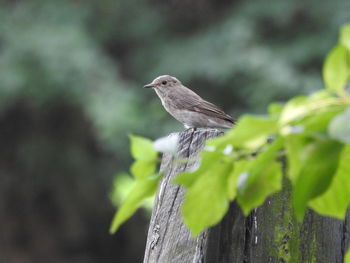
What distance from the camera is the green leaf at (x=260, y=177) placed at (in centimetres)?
93

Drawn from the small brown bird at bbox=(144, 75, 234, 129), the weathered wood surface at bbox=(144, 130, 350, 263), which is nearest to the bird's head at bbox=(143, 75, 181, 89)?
the small brown bird at bbox=(144, 75, 234, 129)

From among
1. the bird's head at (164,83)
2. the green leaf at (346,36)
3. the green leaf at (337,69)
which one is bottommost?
the green leaf at (337,69)

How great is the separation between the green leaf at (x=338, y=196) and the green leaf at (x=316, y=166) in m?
0.12

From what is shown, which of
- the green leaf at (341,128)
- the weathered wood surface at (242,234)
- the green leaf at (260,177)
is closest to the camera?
the green leaf at (341,128)

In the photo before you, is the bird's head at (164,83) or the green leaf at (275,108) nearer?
Answer: the green leaf at (275,108)

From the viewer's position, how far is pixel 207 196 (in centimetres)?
97

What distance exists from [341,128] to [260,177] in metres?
0.24

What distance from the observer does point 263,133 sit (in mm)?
852

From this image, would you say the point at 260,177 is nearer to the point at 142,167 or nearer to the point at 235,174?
the point at 235,174

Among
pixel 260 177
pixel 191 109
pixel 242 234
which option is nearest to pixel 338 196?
pixel 260 177

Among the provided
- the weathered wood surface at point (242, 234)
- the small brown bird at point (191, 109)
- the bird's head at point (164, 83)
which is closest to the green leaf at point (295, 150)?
the weathered wood surface at point (242, 234)

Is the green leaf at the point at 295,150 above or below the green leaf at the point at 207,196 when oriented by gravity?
above

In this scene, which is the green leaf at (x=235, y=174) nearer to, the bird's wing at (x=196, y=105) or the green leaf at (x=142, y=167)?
the green leaf at (x=142, y=167)

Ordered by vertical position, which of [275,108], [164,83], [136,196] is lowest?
[136,196]
